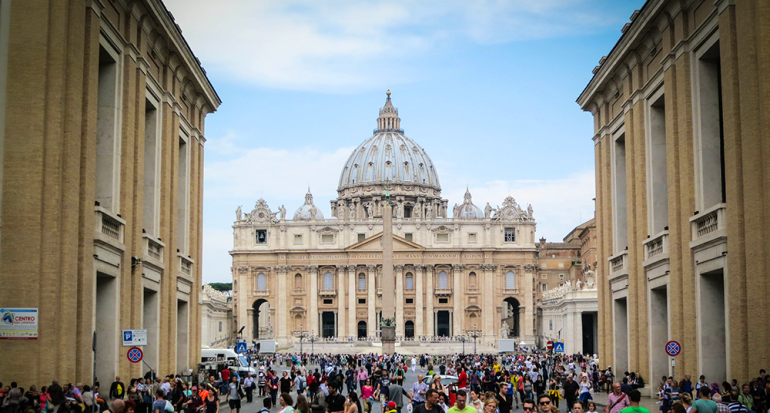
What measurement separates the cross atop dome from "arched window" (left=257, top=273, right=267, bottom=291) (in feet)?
163

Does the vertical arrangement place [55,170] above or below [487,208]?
below

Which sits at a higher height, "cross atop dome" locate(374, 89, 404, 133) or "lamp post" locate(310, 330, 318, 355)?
"cross atop dome" locate(374, 89, 404, 133)

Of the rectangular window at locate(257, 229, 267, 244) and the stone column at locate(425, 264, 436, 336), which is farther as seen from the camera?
the rectangular window at locate(257, 229, 267, 244)

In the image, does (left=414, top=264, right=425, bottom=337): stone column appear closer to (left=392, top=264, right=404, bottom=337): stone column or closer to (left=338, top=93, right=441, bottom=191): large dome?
(left=392, top=264, right=404, bottom=337): stone column

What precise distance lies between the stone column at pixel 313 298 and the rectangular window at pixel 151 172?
93.8 m

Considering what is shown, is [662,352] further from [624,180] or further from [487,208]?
[487,208]

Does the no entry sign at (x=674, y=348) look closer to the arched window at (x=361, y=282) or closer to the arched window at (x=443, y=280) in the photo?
the arched window at (x=443, y=280)

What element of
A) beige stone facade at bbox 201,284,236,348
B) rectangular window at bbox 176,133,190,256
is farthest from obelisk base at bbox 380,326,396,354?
rectangular window at bbox 176,133,190,256

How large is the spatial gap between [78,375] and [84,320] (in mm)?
1316

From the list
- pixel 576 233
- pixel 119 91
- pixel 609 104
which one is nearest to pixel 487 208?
pixel 576 233

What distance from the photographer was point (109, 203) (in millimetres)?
27156

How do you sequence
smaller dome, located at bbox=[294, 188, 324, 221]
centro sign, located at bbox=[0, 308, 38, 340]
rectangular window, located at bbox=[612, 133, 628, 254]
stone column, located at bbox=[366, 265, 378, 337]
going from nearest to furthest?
1. centro sign, located at bbox=[0, 308, 38, 340]
2. rectangular window, located at bbox=[612, 133, 628, 254]
3. stone column, located at bbox=[366, 265, 378, 337]
4. smaller dome, located at bbox=[294, 188, 324, 221]

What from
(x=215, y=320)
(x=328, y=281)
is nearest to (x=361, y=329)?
(x=328, y=281)

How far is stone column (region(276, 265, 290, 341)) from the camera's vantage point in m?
124
